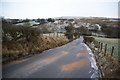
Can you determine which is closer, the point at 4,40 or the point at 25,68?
the point at 25,68

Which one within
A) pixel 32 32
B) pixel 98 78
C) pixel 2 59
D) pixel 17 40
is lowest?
pixel 98 78

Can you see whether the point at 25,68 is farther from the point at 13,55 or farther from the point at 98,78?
the point at 98,78

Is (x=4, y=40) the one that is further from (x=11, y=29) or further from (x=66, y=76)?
(x=66, y=76)

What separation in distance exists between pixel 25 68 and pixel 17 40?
3.99 m

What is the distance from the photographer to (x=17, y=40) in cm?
900

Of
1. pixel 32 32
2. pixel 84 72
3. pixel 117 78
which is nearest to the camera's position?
pixel 117 78

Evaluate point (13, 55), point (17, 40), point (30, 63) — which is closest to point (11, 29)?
point (17, 40)

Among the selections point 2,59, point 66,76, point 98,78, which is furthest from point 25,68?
point 98,78

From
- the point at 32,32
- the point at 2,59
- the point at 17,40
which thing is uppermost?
the point at 32,32

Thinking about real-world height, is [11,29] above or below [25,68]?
above

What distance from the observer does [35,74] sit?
16.3ft

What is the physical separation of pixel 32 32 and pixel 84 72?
6352 mm

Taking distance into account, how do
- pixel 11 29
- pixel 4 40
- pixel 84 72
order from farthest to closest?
pixel 11 29 < pixel 4 40 < pixel 84 72

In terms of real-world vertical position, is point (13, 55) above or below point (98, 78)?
above
